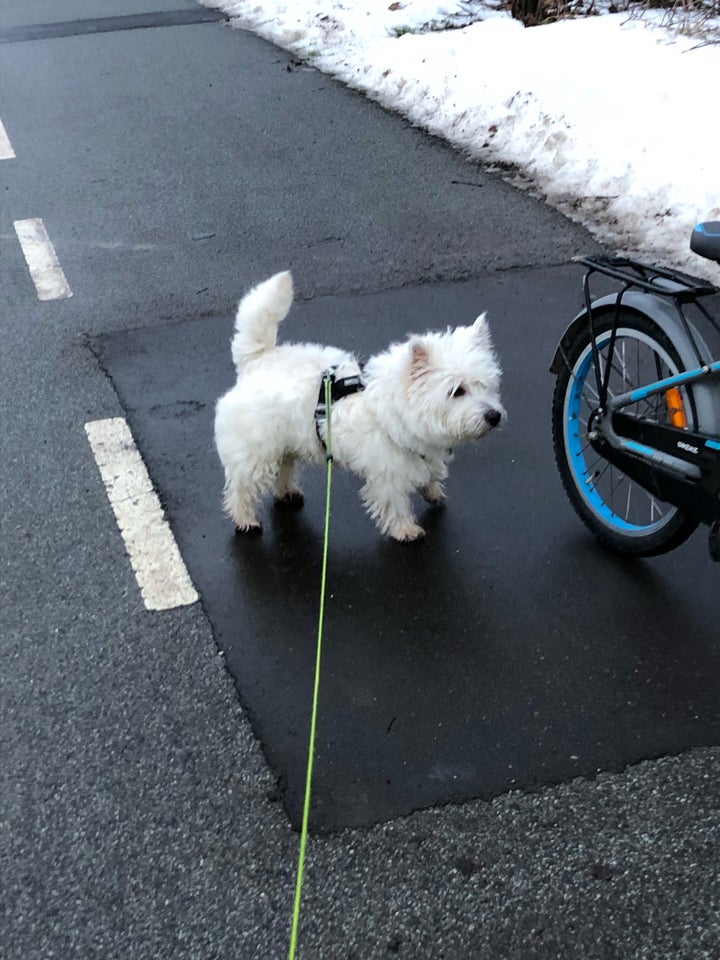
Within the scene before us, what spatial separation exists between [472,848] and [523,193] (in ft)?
20.3

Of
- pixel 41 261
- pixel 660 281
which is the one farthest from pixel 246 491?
pixel 41 261

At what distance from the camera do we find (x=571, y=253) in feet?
23.6

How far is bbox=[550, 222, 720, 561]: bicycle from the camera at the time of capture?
3.69m

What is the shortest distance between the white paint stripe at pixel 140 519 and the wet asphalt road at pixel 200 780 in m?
0.06

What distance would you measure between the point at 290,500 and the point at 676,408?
5.94 ft

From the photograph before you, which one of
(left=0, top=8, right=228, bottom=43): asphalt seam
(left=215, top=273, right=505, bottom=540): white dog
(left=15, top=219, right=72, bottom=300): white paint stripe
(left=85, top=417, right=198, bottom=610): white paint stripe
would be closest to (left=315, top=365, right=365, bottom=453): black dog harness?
(left=215, top=273, right=505, bottom=540): white dog

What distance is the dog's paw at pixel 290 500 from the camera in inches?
192

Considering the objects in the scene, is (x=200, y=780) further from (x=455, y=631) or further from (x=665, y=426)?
(x=665, y=426)

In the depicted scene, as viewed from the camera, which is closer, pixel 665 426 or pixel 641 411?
pixel 665 426

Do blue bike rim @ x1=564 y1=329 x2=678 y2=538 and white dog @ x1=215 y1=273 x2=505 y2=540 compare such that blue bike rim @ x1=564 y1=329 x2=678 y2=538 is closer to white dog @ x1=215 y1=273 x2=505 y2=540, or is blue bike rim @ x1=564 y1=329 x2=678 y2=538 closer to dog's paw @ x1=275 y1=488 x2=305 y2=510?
white dog @ x1=215 y1=273 x2=505 y2=540

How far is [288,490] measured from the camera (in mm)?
4871

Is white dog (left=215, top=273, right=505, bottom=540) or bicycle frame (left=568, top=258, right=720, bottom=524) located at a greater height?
bicycle frame (left=568, top=258, right=720, bottom=524)

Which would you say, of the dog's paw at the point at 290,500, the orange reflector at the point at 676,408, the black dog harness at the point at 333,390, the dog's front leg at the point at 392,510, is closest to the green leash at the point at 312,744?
the black dog harness at the point at 333,390

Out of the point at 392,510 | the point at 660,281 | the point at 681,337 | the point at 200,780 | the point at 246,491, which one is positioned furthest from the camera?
the point at 246,491
